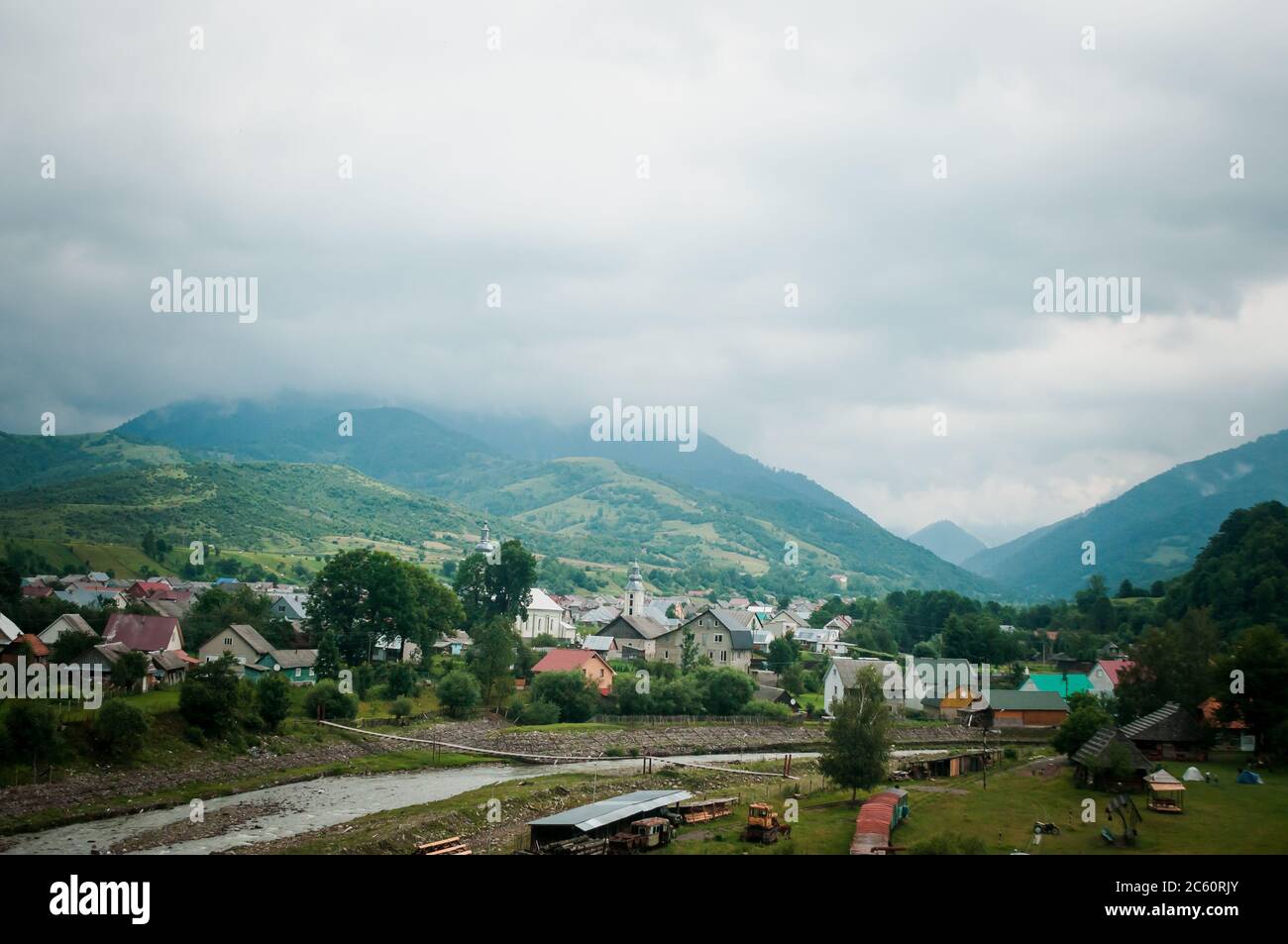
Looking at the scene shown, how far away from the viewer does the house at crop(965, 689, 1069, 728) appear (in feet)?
229

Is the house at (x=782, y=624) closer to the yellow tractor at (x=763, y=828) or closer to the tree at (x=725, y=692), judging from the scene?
the tree at (x=725, y=692)

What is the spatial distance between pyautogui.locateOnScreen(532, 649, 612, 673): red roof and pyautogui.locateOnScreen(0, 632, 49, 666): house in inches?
1244

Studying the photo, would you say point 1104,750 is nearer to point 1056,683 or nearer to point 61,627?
point 1056,683

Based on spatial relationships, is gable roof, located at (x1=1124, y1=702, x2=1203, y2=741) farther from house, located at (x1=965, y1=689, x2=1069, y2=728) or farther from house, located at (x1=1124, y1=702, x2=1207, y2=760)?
house, located at (x1=965, y1=689, x2=1069, y2=728)

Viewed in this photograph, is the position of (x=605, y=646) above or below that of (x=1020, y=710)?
above

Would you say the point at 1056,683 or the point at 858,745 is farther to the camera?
the point at 1056,683

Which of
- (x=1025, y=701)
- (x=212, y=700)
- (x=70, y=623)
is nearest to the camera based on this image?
(x=212, y=700)

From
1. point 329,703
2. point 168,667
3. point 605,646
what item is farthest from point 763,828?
point 605,646

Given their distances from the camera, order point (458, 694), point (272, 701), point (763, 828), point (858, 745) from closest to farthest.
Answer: point (763, 828) → point (858, 745) → point (272, 701) → point (458, 694)

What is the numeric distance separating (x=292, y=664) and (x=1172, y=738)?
52837mm

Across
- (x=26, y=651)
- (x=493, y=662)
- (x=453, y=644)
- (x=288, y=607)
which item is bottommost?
(x=453, y=644)

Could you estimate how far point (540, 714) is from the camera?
215 ft

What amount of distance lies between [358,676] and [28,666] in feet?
61.5

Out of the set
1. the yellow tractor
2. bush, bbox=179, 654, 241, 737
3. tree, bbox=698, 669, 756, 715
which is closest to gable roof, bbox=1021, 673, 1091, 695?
tree, bbox=698, 669, 756, 715
